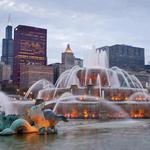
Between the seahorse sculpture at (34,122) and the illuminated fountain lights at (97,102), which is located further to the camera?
the illuminated fountain lights at (97,102)

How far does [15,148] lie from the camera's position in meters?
25.7

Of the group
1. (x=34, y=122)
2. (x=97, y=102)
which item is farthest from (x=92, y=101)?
(x=34, y=122)

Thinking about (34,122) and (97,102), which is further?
(97,102)

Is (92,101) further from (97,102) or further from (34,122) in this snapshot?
(34,122)

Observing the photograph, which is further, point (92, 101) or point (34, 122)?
point (92, 101)

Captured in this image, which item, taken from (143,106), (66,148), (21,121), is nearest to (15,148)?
(66,148)

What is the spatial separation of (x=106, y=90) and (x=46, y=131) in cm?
5714

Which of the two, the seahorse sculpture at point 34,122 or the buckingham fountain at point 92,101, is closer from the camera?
the seahorse sculpture at point 34,122

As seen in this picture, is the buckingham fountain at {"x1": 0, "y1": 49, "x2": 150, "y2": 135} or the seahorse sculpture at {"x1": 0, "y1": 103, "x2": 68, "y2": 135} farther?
the buckingham fountain at {"x1": 0, "y1": 49, "x2": 150, "y2": 135}

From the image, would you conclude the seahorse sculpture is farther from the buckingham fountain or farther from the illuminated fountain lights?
the illuminated fountain lights

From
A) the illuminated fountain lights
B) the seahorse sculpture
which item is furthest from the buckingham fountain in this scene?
the seahorse sculpture

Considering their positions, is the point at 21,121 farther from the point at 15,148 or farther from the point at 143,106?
the point at 143,106

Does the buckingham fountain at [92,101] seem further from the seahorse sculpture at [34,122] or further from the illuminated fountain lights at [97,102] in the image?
the seahorse sculpture at [34,122]

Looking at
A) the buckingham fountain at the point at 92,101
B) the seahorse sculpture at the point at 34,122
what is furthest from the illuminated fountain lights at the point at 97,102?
the seahorse sculpture at the point at 34,122
